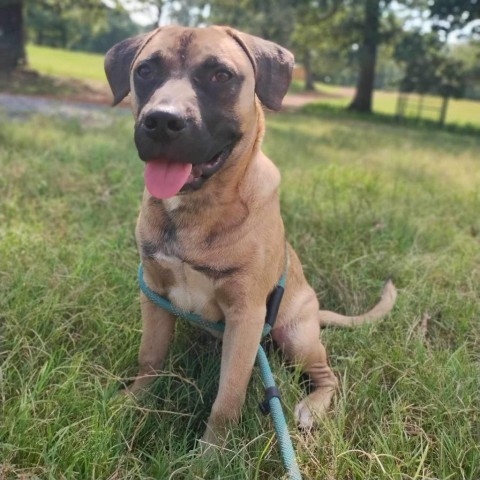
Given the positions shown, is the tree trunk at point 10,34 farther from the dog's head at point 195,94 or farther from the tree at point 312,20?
the dog's head at point 195,94

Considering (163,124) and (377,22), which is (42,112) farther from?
(377,22)

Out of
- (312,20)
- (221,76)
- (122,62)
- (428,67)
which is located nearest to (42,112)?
(122,62)

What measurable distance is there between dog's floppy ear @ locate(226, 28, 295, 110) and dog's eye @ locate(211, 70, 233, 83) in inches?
6.6

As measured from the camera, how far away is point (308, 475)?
5.72 feet

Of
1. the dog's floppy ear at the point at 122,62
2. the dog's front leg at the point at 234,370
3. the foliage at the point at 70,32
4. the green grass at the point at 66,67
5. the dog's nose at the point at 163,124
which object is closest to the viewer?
the dog's nose at the point at 163,124

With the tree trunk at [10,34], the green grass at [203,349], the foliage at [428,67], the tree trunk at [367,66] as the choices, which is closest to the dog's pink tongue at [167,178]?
the green grass at [203,349]

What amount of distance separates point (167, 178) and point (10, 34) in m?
16.8

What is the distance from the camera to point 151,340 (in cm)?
227

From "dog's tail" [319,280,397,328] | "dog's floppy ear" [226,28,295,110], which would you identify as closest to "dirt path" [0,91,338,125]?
"dog's tail" [319,280,397,328]

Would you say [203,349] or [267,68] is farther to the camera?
[203,349]

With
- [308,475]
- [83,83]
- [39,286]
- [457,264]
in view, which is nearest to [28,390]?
[39,286]

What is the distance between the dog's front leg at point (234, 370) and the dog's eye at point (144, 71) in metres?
0.95

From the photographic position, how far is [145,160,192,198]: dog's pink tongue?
1.84m

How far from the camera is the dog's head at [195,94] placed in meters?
1.74
